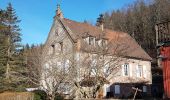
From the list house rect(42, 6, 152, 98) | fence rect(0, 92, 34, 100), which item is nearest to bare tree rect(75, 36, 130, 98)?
house rect(42, 6, 152, 98)

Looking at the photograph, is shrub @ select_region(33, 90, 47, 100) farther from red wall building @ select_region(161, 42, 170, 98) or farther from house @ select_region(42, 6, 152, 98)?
red wall building @ select_region(161, 42, 170, 98)

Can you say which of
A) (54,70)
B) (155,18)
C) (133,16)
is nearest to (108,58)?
(54,70)

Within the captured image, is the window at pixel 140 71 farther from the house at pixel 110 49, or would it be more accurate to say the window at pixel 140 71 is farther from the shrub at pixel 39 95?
the shrub at pixel 39 95

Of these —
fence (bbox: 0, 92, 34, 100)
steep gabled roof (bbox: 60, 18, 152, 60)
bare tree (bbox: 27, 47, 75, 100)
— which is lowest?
fence (bbox: 0, 92, 34, 100)

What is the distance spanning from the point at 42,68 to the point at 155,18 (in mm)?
45729

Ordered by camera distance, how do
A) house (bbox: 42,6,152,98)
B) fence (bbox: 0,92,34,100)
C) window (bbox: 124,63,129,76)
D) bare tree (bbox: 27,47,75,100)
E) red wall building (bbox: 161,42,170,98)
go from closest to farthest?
Result: red wall building (bbox: 161,42,170,98) < bare tree (bbox: 27,47,75,100) < fence (bbox: 0,92,34,100) < house (bbox: 42,6,152,98) < window (bbox: 124,63,129,76)

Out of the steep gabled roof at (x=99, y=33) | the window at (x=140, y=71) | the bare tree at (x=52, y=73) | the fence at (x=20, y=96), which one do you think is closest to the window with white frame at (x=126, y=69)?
the steep gabled roof at (x=99, y=33)

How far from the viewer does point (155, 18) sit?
71000mm

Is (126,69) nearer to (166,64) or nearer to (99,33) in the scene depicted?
(99,33)

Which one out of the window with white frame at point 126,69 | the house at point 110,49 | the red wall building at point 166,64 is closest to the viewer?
the red wall building at point 166,64

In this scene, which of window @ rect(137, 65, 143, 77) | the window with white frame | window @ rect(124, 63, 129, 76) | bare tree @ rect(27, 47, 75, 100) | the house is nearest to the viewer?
bare tree @ rect(27, 47, 75, 100)

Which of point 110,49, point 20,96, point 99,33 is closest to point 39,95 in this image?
point 20,96

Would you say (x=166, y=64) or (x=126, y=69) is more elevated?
(x=166, y=64)

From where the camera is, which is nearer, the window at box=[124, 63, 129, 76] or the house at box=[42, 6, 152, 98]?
the house at box=[42, 6, 152, 98]
